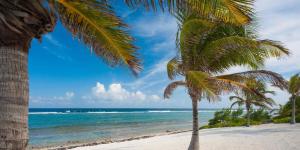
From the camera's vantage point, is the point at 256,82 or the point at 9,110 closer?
the point at 9,110

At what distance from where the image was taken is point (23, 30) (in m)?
3.29

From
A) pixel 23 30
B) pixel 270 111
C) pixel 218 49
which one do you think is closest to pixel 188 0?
pixel 23 30

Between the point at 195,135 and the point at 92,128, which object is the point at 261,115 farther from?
the point at 195,135

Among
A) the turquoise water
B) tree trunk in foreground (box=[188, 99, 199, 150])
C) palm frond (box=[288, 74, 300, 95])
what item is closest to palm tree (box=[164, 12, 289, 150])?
tree trunk in foreground (box=[188, 99, 199, 150])

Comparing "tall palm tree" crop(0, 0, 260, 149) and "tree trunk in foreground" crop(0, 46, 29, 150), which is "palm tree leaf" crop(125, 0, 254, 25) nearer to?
"tall palm tree" crop(0, 0, 260, 149)

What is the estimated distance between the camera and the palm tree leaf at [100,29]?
13.8 feet

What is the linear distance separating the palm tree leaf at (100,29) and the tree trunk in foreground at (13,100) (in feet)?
3.43

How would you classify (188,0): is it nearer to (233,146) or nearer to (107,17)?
(107,17)

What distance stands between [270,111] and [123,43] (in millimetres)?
34319

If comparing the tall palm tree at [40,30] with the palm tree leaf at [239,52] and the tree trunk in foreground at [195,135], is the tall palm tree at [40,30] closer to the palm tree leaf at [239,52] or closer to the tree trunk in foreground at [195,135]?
the palm tree leaf at [239,52]

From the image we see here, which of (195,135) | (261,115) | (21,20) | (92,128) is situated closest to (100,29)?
(21,20)

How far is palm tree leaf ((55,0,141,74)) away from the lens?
166 inches

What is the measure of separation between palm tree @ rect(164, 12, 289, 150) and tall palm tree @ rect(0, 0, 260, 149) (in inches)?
143

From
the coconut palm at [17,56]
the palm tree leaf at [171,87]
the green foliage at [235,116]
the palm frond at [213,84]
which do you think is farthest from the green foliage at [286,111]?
the coconut palm at [17,56]
